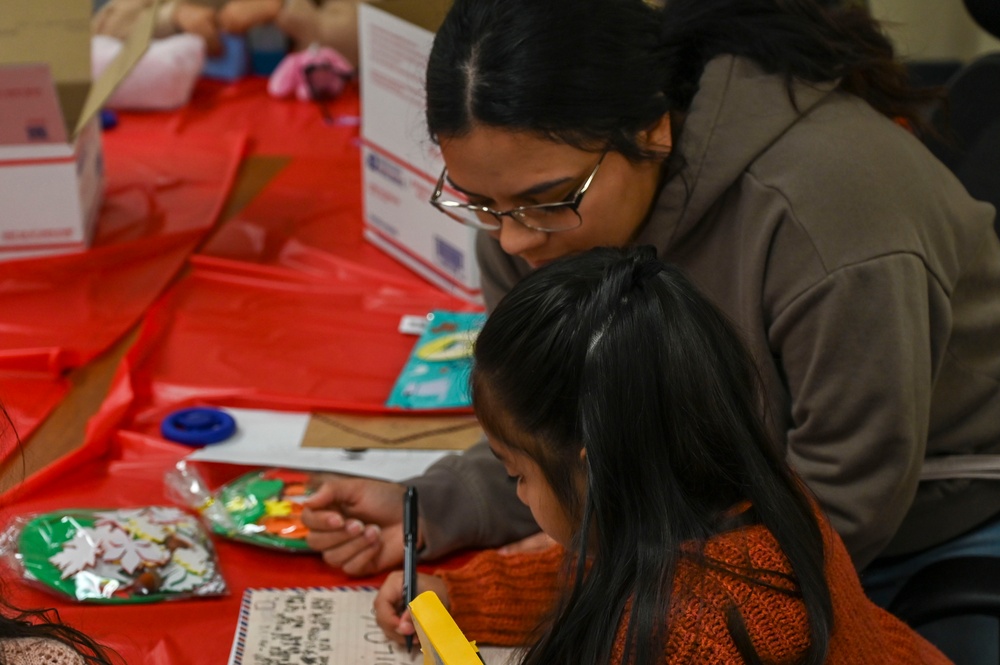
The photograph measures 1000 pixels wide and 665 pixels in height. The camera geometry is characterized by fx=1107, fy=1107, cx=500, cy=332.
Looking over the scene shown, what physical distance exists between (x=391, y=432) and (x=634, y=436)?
2.00 feet

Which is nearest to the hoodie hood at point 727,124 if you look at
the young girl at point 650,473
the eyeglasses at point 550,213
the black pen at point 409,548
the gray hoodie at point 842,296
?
the gray hoodie at point 842,296

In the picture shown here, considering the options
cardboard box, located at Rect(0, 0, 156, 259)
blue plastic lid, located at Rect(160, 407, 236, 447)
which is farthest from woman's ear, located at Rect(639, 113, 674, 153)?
cardboard box, located at Rect(0, 0, 156, 259)

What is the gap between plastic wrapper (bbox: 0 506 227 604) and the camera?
978mm

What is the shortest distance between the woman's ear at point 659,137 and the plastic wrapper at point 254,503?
0.49 metres

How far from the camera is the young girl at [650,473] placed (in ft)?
2.40

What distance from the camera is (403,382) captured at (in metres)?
1.41

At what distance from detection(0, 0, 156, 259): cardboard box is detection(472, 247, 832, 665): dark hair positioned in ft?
3.52

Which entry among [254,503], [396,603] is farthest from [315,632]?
[254,503]

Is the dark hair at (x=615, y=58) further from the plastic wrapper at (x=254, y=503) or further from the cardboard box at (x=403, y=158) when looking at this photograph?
the cardboard box at (x=403, y=158)

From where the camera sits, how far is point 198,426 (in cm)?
129

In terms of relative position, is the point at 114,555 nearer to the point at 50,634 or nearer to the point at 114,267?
the point at 50,634

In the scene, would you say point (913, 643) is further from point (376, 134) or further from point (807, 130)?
point (376, 134)

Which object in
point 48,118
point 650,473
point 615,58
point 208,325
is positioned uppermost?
point 615,58

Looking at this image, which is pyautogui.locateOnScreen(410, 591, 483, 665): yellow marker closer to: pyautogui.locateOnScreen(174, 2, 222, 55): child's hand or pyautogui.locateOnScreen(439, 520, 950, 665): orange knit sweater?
pyautogui.locateOnScreen(439, 520, 950, 665): orange knit sweater
